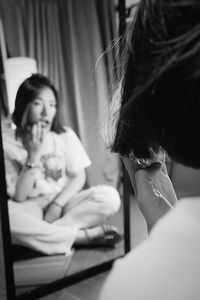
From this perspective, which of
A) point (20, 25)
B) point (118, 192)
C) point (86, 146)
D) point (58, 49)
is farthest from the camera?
point (118, 192)

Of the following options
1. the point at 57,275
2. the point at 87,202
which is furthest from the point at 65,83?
the point at 57,275

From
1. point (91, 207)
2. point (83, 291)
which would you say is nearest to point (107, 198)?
point (91, 207)

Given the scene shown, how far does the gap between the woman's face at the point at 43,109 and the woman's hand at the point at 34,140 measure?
0.03 metres

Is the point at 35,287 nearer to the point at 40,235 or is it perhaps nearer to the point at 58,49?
the point at 40,235

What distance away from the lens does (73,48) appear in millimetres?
1666

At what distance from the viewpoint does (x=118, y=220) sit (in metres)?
2.08

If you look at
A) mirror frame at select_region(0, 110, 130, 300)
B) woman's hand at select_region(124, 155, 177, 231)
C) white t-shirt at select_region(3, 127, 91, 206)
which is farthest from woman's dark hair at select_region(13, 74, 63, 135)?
woman's hand at select_region(124, 155, 177, 231)

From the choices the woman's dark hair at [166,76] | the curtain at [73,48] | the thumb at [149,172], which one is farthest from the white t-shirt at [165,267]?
the curtain at [73,48]

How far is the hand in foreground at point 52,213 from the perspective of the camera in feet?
5.83

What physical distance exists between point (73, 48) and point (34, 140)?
52 centimetres

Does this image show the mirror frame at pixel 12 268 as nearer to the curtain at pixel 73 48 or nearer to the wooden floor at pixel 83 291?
the wooden floor at pixel 83 291

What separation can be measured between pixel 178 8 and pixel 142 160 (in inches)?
10.1

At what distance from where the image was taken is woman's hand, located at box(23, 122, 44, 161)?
64.9 inches

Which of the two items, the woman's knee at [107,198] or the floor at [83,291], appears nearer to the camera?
the floor at [83,291]
